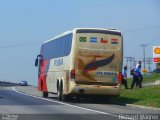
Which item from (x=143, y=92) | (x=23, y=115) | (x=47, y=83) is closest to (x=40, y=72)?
(x=47, y=83)

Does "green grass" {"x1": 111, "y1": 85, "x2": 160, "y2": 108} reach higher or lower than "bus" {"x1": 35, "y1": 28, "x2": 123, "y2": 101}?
lower

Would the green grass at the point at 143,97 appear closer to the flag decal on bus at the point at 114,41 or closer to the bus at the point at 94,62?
the bus at the point at 94,62

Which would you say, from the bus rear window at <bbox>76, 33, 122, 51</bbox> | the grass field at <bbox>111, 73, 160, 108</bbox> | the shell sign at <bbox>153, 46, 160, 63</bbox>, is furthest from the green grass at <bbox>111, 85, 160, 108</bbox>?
the bus rear window at <bbox>76, 33, 122, 51</bbox>

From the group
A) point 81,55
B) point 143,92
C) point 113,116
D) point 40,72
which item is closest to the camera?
point 113,116

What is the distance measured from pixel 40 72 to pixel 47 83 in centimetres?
368

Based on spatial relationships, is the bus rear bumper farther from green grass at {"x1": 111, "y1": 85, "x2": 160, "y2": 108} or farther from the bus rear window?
the bus rear window

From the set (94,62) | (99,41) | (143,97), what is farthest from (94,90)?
(143,97)

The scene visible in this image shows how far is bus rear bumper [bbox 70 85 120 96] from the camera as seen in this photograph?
28047 mm

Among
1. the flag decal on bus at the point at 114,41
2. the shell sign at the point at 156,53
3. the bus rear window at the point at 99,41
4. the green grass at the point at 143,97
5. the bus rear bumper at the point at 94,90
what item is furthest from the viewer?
the shell sign at the point at 156,53

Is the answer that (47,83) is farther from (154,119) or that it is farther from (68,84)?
(154,119)

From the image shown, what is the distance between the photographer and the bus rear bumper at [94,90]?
2805 centimetres

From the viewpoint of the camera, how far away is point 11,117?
19094 mm

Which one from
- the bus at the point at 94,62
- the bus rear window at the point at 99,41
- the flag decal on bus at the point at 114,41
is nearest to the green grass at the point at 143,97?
the bus at the point at 94,62

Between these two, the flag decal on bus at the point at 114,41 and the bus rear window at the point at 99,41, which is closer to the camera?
the bus rear window at the point at 99,41
